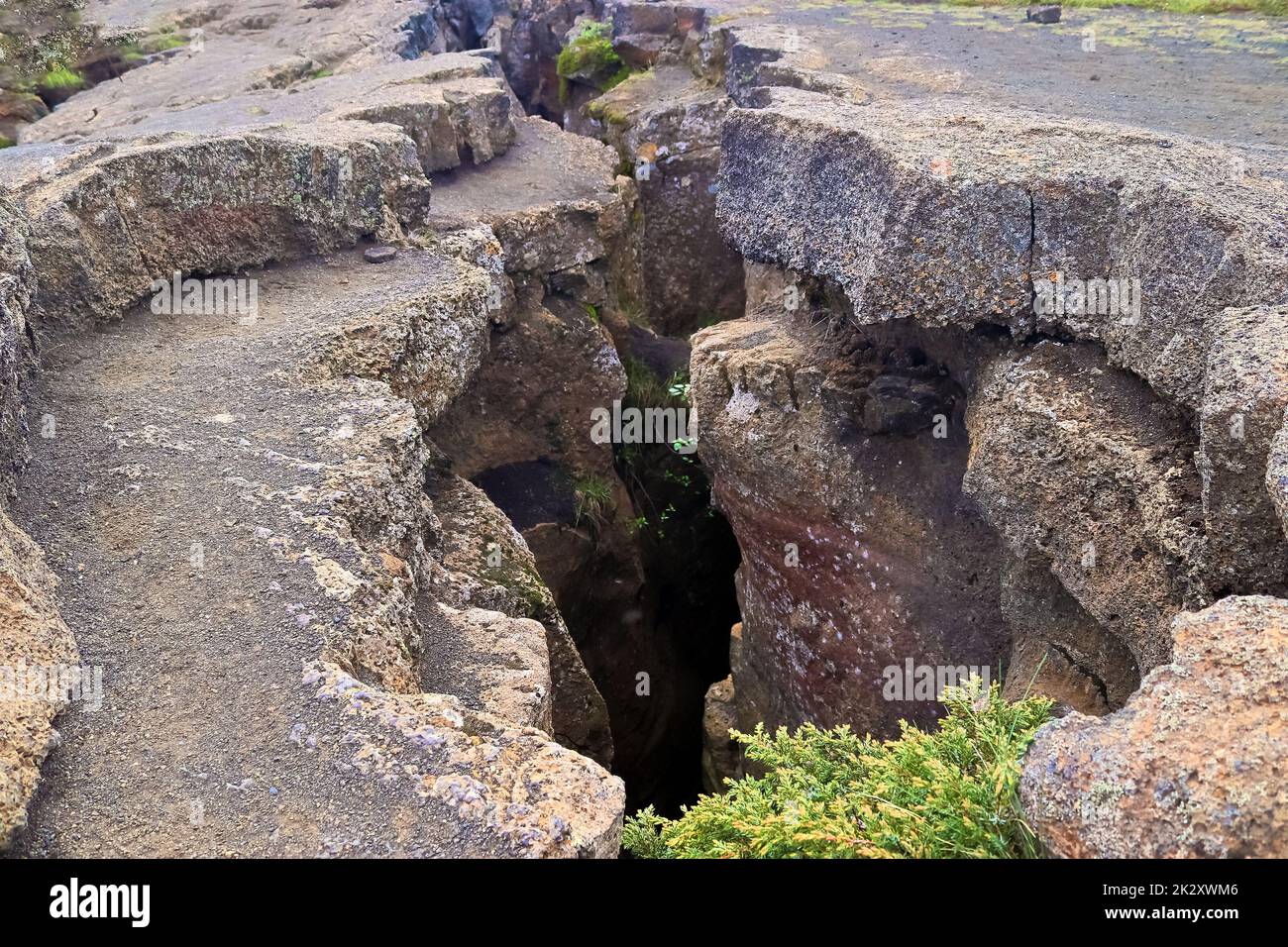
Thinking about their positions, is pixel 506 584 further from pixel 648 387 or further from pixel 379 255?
pixel 648 387

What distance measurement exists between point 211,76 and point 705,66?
517cm

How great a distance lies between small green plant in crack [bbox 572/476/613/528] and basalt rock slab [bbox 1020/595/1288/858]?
5333 mm

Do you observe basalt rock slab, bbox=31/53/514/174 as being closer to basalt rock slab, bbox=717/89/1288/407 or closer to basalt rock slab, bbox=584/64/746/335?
basalt rock slab, bbox=584/64/746/335

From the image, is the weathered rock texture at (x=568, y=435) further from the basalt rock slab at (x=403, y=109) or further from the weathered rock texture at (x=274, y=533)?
the weathered rock texture at (x=274, y=533)

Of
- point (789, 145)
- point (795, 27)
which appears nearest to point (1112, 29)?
point (795, 27)

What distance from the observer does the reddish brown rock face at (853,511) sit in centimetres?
515

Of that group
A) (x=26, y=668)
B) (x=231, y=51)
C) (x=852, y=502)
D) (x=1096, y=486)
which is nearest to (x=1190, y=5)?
(x=852, y=502)

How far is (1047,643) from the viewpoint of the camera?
4.55 meters

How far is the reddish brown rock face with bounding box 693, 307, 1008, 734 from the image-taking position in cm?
515

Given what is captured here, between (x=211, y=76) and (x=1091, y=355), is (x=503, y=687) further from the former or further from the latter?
(x=211, y=76)

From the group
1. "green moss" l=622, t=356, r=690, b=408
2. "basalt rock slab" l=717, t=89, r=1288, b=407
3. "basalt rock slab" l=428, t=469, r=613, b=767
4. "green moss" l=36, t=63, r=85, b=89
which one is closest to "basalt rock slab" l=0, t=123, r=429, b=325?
"basalt rock slab" l=428, t=469, r=613, b=767

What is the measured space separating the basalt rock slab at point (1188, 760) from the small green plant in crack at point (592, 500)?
17.5 feet
